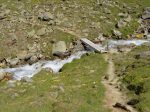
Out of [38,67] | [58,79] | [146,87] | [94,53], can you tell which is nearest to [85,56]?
[94,53]

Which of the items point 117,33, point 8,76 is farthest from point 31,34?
point 117,33

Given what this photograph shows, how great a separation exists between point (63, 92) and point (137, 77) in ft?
30.5

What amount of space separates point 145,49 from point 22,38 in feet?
70.2

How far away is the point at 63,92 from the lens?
44219 millimetres

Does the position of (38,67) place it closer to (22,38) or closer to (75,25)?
(22,38)

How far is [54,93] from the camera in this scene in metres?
43.7

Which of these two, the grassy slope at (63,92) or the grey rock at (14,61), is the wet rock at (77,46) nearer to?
the grassy slope at (63,92)

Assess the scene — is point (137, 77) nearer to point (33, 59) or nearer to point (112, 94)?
point (112, 94)

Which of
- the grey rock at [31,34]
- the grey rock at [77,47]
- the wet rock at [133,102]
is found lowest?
the wet rock at [133,102]

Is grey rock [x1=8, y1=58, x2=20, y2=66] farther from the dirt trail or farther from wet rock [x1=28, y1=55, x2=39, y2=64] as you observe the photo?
the dirt trail

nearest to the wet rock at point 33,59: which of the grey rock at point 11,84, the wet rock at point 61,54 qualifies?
the wet rock at point 61,54

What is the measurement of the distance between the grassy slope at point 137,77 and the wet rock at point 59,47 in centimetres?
1025

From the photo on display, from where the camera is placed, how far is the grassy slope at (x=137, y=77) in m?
39.2

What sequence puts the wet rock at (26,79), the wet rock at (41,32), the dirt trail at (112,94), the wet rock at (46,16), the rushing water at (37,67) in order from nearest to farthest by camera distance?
the dirt trail at (112,94) → the wet rock at (26,79) → the rushing water at (37,67) → the wet rock at (41,32) → the wet rock at (46,16)
